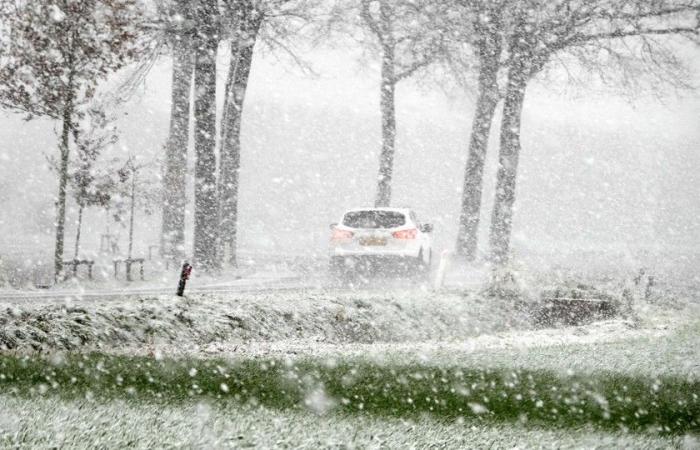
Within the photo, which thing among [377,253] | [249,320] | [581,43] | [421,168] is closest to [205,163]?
[377,253]

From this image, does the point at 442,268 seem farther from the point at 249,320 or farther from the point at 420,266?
the point at 249,320

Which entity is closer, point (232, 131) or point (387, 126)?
point (232, 131)

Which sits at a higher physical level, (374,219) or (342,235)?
(374,219)

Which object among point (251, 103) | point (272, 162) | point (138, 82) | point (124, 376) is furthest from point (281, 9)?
point (251, 103)

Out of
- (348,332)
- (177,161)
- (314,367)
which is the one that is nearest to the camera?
(314,367)

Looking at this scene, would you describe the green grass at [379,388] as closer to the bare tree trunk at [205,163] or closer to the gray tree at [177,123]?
the bare tree trunk at [205,163]

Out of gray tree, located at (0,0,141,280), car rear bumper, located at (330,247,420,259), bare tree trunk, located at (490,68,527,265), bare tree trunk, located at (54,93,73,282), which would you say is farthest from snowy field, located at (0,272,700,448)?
bare tree trunk, located at (490,68,527,265)

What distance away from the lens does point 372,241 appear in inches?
557

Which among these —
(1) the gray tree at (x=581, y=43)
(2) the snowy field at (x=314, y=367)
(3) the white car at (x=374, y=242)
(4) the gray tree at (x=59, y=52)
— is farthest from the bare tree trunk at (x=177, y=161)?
(2) the snowy field at (x=314, y=367)

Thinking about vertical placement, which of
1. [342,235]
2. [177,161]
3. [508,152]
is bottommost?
[342,235]

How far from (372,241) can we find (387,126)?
871 centimetres

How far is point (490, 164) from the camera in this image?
61406mm

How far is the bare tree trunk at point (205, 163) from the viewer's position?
16719mm

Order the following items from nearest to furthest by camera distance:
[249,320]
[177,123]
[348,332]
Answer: [249,320]
[348,332]
[177,123]
